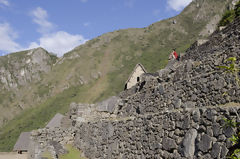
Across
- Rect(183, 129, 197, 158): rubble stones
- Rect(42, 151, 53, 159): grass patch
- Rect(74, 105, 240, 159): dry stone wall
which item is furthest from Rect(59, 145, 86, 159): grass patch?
Rect(183, 129, 197, 158): rubble stones

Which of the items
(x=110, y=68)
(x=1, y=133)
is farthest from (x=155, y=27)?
(x=1, y=133)

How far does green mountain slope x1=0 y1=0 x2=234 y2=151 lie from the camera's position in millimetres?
70188

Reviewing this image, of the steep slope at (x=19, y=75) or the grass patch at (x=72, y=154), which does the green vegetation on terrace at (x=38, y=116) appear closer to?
the steep slope at (x=19, y=75)

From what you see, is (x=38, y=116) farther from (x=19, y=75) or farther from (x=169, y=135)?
(x=169, y=135)

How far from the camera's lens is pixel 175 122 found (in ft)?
20.2

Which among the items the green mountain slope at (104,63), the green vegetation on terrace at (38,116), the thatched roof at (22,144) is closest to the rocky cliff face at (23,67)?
the green mountain slope at (104,63)

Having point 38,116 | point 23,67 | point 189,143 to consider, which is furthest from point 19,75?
point 189,143

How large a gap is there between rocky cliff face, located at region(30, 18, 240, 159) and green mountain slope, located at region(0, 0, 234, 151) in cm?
5266

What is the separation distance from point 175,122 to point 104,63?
88165 mm

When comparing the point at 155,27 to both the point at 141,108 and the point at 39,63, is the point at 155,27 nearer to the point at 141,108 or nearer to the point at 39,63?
the point at 39,63

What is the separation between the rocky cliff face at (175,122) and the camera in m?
4.89

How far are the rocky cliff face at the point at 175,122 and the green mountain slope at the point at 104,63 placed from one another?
2073 inches

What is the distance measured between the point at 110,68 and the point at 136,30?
39272 millimetres

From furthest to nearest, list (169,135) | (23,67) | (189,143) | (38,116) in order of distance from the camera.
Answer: (23,67)
(38,116)
(169,135)
(189,143)
